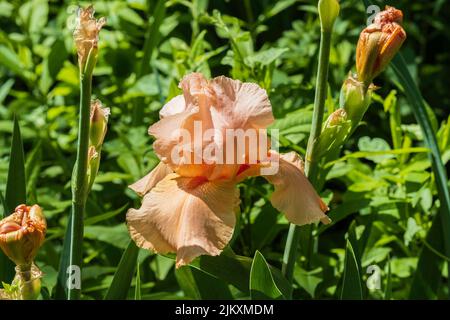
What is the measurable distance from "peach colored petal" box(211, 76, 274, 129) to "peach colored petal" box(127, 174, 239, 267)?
0.31 ft

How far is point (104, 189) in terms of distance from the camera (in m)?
1.75

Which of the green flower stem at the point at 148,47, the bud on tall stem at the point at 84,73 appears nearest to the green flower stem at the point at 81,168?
the bud on tall stem at the point at 84,73

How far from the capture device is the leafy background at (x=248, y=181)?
1.36 meters

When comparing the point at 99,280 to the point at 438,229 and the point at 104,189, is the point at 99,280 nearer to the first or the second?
the point at 104,189

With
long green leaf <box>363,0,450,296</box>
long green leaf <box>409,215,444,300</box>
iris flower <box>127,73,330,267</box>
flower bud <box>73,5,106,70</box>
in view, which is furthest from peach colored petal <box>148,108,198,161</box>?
long green leaf <box>409,215,444,300</box>

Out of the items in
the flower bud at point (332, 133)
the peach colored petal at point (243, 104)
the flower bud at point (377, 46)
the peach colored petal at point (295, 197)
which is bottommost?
the peach colored petal at point (295, 197)

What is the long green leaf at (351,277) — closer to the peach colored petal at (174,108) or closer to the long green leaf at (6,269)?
the peach colored petal at (174,108)

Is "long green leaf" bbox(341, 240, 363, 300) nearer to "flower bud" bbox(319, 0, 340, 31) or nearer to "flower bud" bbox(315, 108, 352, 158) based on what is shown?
"flower bud" bbox(315, 108, 352, 158)

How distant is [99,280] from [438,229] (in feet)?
2.02

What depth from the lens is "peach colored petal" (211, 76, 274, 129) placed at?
39.6 inches

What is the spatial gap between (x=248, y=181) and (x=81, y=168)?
1.63ft

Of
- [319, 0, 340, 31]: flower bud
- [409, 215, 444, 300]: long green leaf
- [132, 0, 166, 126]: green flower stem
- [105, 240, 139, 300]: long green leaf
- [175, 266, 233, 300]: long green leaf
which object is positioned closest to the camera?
[319, 0, 340, 31]: flower bud

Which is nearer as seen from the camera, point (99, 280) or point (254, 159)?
point (254, 159)
